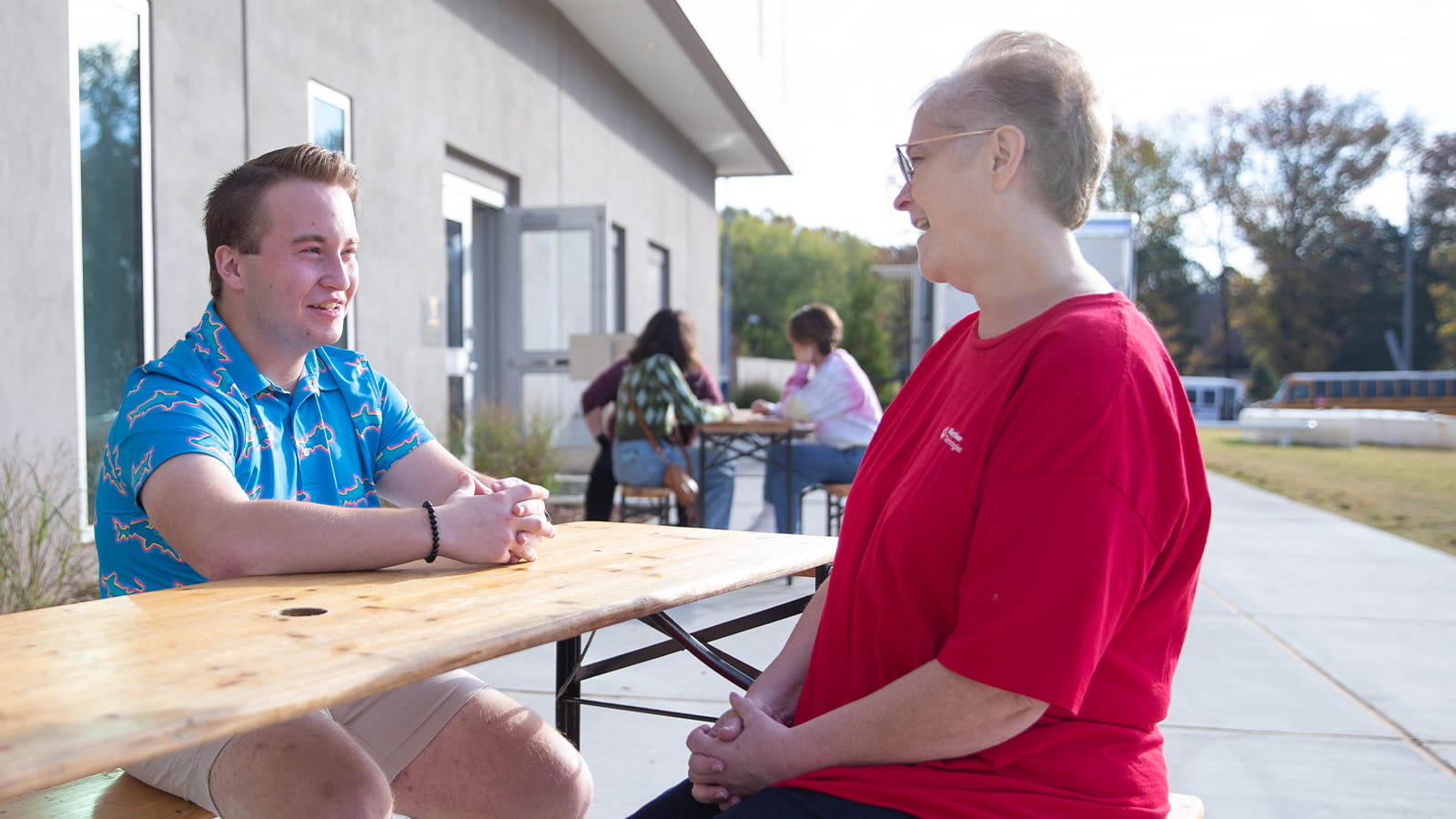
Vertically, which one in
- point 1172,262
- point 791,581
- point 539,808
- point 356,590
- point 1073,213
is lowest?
point 791,581

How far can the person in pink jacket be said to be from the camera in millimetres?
6480

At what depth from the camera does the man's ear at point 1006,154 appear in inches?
55.7

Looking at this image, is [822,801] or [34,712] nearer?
[34,712]

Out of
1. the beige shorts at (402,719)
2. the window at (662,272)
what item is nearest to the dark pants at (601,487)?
the beige shorts at (402,719)

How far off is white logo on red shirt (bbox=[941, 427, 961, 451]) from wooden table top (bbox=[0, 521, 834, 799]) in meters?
0.49

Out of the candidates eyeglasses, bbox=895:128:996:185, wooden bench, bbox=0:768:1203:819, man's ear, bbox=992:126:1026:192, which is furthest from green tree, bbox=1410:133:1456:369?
wooden bench, bbox=0:768:1203:819

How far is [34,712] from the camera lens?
101 cm

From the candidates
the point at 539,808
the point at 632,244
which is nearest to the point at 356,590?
the point at 539,808

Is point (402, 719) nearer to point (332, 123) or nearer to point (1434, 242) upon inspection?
point (332, 123)

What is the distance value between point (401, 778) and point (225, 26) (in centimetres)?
506

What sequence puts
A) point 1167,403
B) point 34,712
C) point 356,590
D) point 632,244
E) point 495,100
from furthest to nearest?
point 632,244
point 495,100
point 356,590
point 1167,403
point 34,712

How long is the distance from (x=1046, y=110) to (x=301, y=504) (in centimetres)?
123

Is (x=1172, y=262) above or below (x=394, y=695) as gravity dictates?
above

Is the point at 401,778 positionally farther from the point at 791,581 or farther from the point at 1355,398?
the point at 1355,398
